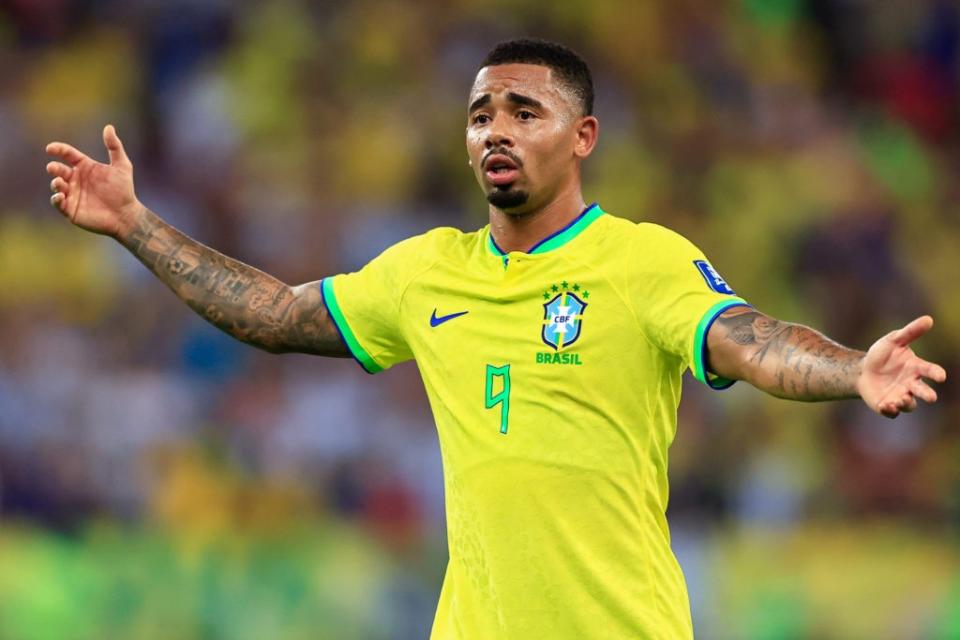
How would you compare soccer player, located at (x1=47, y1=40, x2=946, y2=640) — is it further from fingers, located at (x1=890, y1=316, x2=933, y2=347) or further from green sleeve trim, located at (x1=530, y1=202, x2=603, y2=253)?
fingers, located at (x1=890, y1=316, x2=933, y2=347)

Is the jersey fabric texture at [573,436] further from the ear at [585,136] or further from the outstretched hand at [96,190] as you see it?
the outstretched hand at [96,190]

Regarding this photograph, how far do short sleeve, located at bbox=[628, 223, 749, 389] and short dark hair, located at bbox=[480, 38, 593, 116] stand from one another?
2.03ft

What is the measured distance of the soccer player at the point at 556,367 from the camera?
5.25 metres

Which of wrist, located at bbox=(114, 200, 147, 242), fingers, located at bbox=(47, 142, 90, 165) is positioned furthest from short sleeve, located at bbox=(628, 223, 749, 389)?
fingers, located at bbox=(47, 142, 90, 165)

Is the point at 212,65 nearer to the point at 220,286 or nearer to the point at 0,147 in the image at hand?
the point at 0,147

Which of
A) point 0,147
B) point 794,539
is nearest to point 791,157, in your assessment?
point 794,539

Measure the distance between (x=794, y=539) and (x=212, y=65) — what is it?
5943 millimetres

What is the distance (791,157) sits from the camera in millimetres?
13734

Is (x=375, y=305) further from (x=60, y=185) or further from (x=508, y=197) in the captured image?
(x=60, y=185)

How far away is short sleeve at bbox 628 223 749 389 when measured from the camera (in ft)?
16.6

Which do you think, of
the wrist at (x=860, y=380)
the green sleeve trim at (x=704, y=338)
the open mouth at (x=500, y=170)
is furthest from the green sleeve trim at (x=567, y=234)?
the wrist at (x=860, y=380)

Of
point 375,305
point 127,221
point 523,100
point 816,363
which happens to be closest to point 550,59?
point 523,100

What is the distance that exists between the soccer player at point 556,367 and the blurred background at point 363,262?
439cm

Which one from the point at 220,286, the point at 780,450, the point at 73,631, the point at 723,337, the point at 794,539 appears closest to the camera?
the point at 723,337
